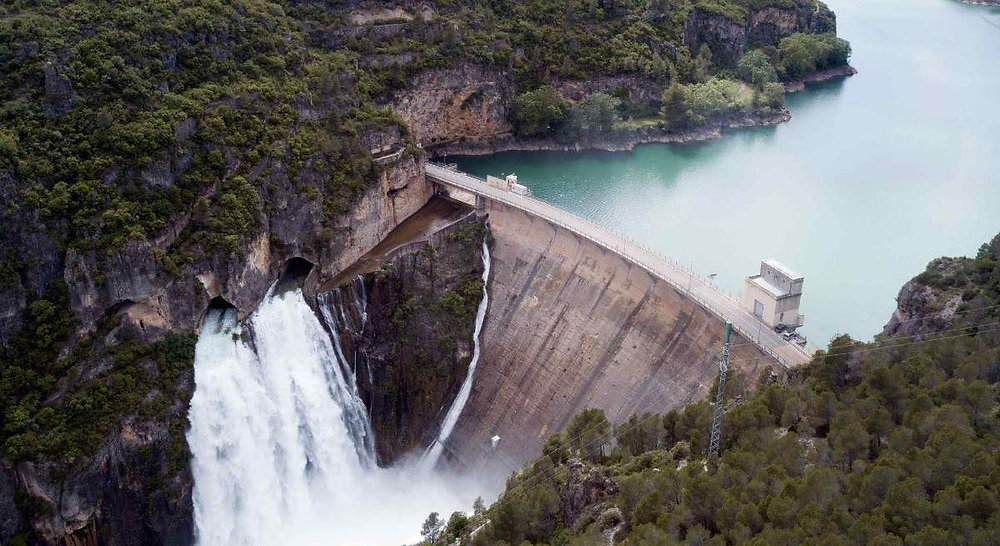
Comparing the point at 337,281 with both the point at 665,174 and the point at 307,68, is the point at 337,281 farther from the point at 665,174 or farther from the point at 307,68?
the point at 665,174

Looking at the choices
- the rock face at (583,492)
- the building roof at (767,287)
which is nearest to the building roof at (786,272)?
the building roof at (767,287)

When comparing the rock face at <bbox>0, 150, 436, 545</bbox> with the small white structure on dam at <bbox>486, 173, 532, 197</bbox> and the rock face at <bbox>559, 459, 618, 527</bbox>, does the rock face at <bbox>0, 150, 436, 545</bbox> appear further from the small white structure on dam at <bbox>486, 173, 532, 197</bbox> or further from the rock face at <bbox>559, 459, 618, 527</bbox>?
the rock face at <bbox>559, 459, 618, 527</bbox>

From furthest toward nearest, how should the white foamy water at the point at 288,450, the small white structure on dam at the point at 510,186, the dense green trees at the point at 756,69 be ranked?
the dense green trees at the point at 756,69 → the small white structure on dam at the point at 510,186 → the white foamy water at the point at 288,450

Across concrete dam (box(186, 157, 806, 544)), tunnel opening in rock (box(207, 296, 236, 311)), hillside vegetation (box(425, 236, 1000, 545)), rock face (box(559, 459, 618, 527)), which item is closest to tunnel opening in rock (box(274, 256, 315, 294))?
concrete dam (box(186, 157, 806, 544))

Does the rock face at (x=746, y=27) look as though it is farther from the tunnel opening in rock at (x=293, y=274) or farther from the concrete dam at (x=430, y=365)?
the tunnel opening in rock at (x=293, y=274)

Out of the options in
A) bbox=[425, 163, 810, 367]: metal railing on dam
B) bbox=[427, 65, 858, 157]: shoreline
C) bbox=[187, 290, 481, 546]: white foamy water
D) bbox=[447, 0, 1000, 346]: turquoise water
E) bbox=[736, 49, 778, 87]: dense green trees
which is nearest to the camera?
bbox=[425, 163, 810, 367]: metal railing on dam

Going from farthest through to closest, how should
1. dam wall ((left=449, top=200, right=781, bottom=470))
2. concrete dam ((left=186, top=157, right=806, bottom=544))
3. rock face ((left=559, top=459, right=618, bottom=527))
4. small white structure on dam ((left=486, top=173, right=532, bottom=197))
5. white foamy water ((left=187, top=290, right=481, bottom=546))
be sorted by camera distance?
1. small white structure on dam ((left=486, top=173, right=532, bottom=197))
2. dam wall ((left=449, top=200, right=781, bottom=470))
3. concrete dam ((left=186, top=157, right=806, bottom=544))
4. white foamy water ((left=187, top=290, right=481, bottom=546))
5. rock face ((left=559, top=459, right=618, bottom=527))

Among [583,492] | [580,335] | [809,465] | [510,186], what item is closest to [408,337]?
[580,335]
